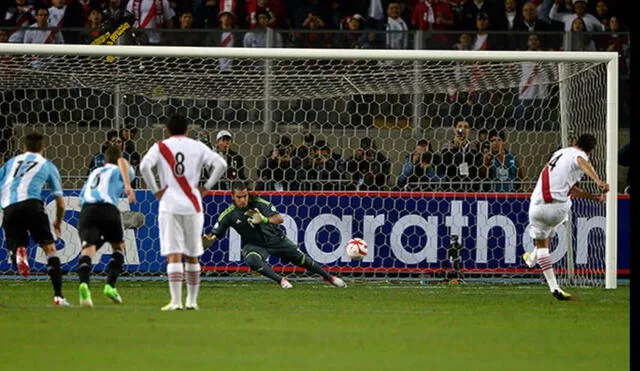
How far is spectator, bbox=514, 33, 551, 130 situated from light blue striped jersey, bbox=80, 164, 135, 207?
7209 mm

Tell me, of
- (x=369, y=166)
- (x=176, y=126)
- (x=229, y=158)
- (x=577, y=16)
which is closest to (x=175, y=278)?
(x=176, y=126)

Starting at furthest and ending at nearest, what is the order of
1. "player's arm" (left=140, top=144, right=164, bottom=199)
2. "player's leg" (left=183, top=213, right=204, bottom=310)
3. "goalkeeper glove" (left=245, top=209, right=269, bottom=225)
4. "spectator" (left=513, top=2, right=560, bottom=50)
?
"spectator" (left=513, top=2, right=560, bottom=50), "goalkeeper glove" (left=245, top=209, right=269, bottom=225), "player's leg" (left=183, top=213, right=204, bottom=310), "player's arm" (left=140, top=144, right=164, bottom=199)

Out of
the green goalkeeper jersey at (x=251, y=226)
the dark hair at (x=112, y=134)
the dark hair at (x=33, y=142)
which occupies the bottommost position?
the green goalkeeper jersey at (x=251, y=226)

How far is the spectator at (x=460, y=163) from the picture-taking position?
19781 mm

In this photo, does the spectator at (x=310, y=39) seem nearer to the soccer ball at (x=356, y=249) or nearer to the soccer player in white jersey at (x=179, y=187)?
the soccer ball at (x=356, y=249)

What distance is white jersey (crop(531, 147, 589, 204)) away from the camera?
16.1 metres

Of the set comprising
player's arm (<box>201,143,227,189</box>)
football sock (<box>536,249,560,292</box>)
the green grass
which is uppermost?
player's arm (<box>201,143,227,189</box>)

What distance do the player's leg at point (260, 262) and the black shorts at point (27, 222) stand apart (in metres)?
3.98

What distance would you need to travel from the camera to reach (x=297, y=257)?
1822 centimetres

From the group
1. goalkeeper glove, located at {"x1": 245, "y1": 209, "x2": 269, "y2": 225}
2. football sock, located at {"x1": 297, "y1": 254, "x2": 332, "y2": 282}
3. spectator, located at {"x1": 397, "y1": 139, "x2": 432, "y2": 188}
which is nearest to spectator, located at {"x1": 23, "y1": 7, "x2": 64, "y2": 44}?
goalkeeper glove, located at {"x1": 245, "y1": 209, "x2": 269, "y2": 225}

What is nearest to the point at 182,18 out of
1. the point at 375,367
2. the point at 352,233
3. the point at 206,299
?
the point at 352,233

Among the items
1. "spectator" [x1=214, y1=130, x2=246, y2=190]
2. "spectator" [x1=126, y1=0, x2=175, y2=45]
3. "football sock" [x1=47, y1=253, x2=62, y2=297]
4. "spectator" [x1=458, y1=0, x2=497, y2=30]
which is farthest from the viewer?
"spectator" [x1=458, y1=0, x2=497, y2=30]

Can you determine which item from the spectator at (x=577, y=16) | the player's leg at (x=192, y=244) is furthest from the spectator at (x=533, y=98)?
the player's leg at (x=192, y=244)

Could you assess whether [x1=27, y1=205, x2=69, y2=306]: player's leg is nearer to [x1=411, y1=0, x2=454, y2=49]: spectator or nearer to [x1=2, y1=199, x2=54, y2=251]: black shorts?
[x1=2, y1=199, x2=54, y2=251]: black shorts
